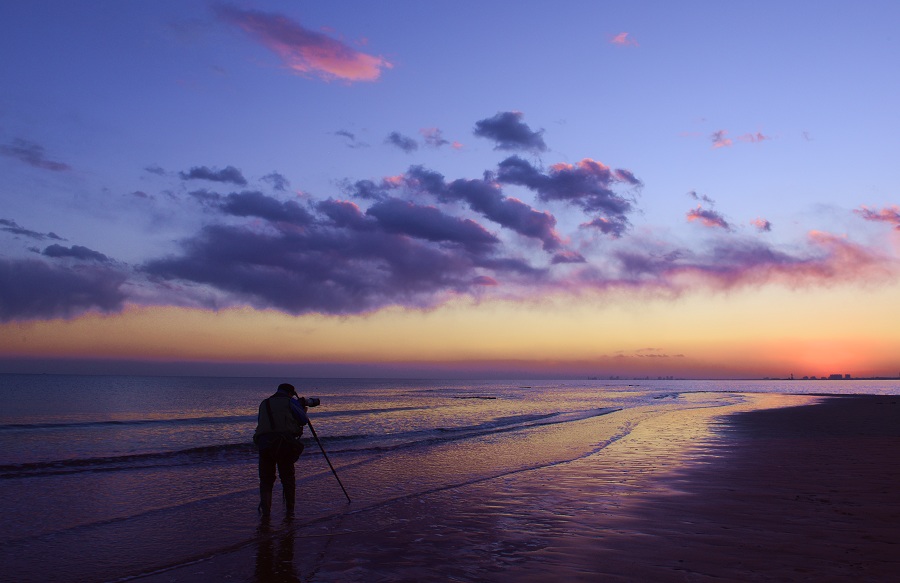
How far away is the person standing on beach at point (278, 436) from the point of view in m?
10.3

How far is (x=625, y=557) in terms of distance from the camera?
7.42m

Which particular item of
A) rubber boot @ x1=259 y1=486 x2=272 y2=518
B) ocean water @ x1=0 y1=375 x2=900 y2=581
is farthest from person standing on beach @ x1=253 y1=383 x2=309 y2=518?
ocean water @ x1=0 y1=375 x2=900 y2=581

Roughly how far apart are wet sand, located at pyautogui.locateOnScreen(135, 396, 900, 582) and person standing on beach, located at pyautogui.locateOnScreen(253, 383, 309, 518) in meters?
0.83

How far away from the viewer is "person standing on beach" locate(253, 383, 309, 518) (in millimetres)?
10258

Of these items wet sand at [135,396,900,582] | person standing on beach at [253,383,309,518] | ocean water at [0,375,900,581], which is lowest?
ocean water at [0,375,900,581]

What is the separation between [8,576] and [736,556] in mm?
9522

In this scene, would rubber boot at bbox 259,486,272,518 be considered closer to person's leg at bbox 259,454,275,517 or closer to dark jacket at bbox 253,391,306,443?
person's leg at bbox 259,454,275,517

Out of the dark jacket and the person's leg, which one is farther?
the person's leg

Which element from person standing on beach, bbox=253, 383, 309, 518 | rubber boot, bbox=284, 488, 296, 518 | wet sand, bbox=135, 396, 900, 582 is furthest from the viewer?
rubber boot, bbox=284, 488, 296, 518

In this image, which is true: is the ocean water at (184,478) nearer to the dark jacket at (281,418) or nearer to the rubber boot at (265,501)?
the rubber boot at (265,501)

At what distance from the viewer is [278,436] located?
10258 millimetres

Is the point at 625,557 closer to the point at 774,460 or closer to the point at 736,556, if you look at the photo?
the point at 736,556

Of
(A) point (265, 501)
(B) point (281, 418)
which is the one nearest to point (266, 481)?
(A) point (265, 501)

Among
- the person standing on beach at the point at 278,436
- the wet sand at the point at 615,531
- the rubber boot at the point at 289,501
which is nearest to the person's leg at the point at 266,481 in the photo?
the person standing on beach at the point at 278,436
